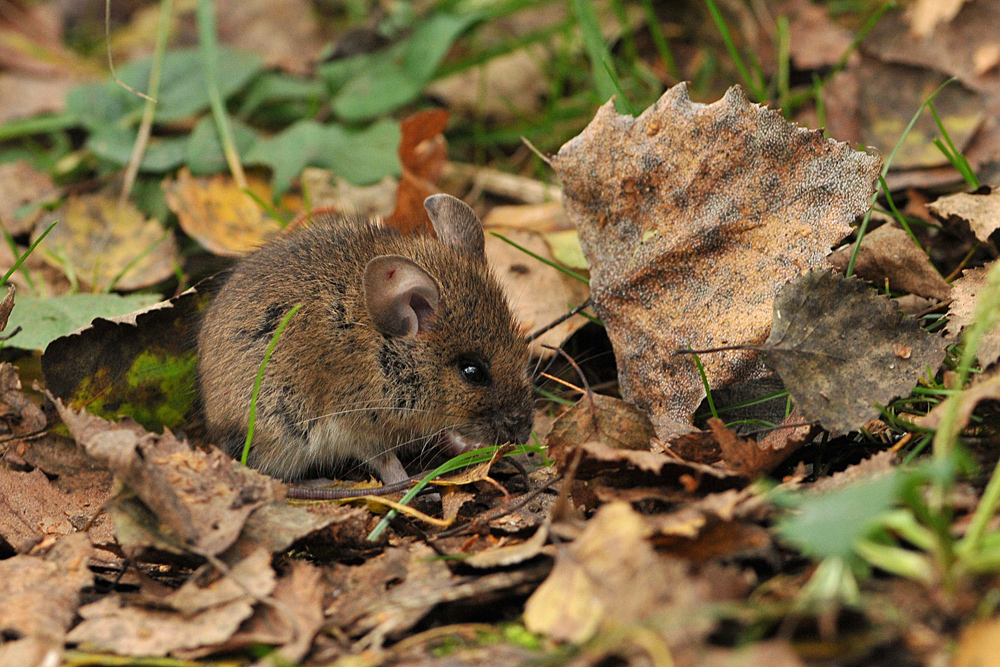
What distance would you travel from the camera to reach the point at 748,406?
3.55 meters

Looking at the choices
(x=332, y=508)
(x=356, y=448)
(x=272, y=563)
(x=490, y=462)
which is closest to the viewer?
(x=272, y=563)

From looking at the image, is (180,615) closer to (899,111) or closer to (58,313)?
(58,313)

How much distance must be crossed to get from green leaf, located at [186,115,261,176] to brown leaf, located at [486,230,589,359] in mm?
2199

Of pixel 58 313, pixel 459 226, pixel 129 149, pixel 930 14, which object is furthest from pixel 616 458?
pixel 129 149

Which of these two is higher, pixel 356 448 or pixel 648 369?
pixel 648 369

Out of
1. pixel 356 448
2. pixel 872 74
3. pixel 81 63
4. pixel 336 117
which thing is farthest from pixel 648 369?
pixel 81 63

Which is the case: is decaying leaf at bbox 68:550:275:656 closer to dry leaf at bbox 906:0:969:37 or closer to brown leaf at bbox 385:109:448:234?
brown leaf at bbox 385:109:448:234

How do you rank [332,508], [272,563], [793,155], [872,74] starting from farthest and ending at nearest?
1. [872,74]
2. [793,155]
3. [332,508]
4. [272,563]

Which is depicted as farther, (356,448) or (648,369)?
(356,448)

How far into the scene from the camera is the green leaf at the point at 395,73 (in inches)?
244

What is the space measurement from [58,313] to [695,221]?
10.1 ft


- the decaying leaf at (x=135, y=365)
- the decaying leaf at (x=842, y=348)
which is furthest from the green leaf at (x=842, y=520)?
Result: the decaying leaf at (x=135, y=365)

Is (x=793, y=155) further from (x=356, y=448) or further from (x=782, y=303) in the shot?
(x=356, y=448)

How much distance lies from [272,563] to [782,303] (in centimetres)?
198
